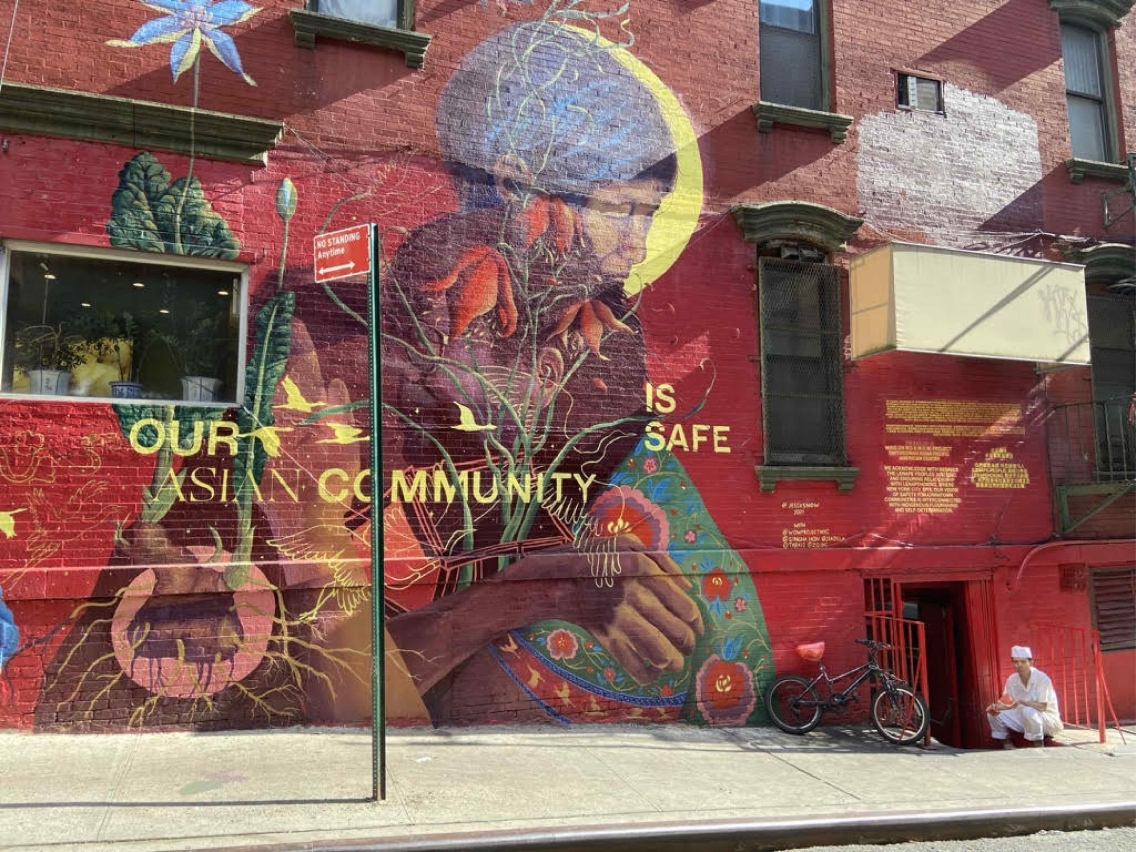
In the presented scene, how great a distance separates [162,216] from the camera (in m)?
6.83

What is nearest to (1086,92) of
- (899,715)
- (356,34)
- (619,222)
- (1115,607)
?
(1115,607)

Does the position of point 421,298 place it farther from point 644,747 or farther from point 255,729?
point 644,747

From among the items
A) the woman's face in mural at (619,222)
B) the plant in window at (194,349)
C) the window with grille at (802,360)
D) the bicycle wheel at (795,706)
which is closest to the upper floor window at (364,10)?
the woman's face in mural at (619,222)

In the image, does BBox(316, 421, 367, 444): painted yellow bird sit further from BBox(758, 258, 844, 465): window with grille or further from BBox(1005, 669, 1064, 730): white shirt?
BBox(1005, 669, 1064, 730): white shirt

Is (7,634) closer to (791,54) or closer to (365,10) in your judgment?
(365,10)

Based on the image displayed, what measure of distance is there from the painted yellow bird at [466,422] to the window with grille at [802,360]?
297 cm

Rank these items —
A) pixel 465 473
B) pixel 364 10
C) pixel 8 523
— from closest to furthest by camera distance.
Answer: pixel 8 523 → pixel 465 473 → pixel 364 10

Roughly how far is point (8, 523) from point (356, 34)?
4840 millimetres

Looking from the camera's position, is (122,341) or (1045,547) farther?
(1045,547)

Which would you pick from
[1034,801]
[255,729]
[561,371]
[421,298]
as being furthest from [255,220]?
[1034,801]

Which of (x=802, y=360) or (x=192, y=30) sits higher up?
(x=192, y=30)

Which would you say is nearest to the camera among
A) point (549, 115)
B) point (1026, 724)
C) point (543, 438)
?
point (543, 438)

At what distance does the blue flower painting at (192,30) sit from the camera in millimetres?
6957

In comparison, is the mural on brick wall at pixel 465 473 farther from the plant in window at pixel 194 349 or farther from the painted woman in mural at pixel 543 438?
the plant in window at pixel 194 349
